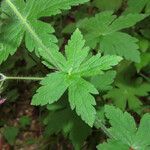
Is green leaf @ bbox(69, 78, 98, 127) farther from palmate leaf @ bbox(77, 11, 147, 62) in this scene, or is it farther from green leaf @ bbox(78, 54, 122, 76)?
palmate leaf @ bbox(77, 11, 147, 62)

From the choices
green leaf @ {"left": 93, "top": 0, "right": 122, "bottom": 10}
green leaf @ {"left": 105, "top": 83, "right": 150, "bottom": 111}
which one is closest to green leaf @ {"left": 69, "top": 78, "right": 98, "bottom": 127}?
green leaf @ {"left": 105, "top": 83, "right": 150, "bottom": 111}

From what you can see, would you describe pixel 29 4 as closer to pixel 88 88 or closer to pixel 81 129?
pixel 88 88

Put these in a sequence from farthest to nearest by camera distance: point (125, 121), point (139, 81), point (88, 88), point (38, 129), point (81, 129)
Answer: point (38, 129) → point (139, 81) → point (81, 129) → point (125, 121) → point (88, 88)

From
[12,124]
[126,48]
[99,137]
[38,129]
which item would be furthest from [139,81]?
[12,124]

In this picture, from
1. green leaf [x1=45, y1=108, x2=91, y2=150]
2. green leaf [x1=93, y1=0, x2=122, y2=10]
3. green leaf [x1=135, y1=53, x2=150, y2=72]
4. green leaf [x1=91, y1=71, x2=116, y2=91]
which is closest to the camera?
green leaf [x1=91, y1=71, x2=116, y2=91]

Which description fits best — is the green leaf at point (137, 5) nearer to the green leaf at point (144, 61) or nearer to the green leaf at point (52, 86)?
the green leaf at point (144, 61)

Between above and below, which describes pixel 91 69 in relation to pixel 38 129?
above

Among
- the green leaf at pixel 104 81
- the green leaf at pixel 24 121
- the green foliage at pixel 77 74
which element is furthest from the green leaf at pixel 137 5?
the green leaf at pixel 24 121
